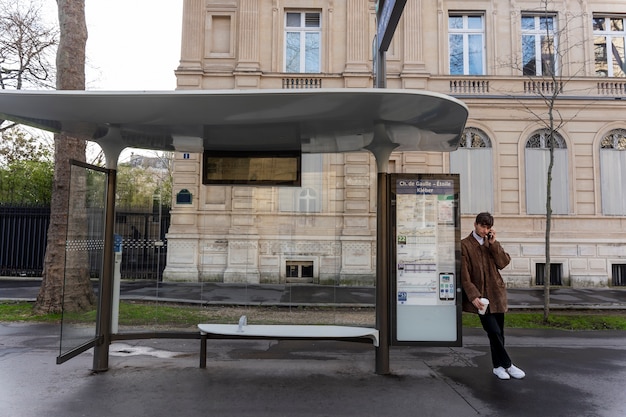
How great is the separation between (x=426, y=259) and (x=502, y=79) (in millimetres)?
12571

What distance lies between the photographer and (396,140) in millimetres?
5277

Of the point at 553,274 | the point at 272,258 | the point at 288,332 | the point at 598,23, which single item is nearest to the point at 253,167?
the point at 272,258

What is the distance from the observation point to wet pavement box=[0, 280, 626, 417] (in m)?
4.10

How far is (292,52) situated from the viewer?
16.1 m

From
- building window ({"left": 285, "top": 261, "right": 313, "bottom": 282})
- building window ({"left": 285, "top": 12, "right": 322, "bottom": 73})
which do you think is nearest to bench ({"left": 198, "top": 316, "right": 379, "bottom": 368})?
building window ({"left": 285, "top": 261, "right": 313, "bottom": 282})

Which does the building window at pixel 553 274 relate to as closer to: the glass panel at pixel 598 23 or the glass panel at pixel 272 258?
the glass panel at pixel 598 23

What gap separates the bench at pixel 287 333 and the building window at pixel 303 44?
12622mm

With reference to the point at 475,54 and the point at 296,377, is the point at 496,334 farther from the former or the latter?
the point at 475,54

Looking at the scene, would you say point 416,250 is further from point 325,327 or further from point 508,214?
point 508,214

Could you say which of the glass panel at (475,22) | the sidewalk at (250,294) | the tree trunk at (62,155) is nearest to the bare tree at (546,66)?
the glass panel at (475,22)

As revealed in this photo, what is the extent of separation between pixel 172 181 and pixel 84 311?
237cm

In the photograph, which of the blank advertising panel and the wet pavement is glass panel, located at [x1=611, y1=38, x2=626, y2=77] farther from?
the blank advertising panel

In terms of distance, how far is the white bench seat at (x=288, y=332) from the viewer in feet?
16.6

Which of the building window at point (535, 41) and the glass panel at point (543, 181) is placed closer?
the glass panel at point (543, 181)
